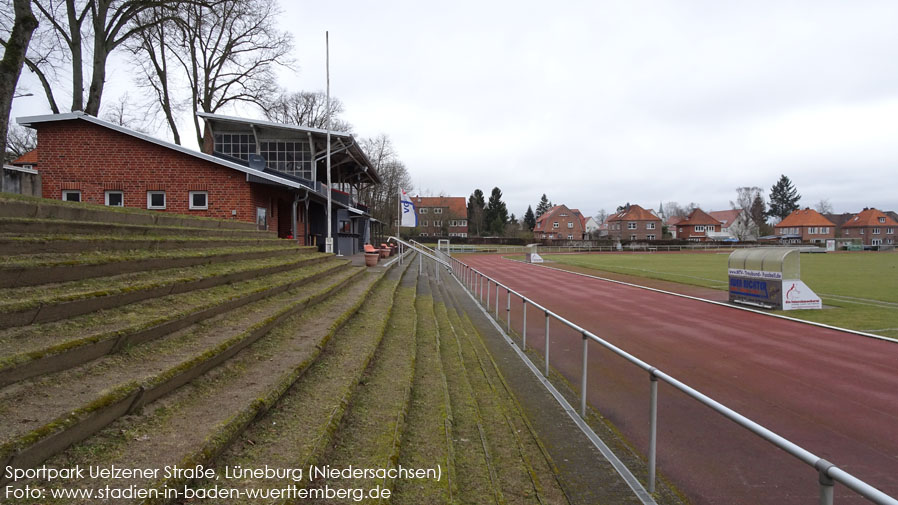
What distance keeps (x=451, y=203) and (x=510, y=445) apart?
10275cm

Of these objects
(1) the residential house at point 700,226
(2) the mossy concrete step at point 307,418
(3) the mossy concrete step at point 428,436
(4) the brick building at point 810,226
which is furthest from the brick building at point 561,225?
(2) the mossy concrete step at point 307,418

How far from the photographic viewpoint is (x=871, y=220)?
101625mm

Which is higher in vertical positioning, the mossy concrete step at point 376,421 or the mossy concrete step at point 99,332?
the mossy concrete step at point 99,332

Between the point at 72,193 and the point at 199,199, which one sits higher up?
the point at 72,193

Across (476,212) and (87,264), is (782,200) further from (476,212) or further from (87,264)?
(87,264)

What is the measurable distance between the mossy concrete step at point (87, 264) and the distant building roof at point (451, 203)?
95.9 metres

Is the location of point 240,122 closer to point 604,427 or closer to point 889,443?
point 604,427

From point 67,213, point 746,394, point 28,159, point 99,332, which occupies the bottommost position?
point 746,394

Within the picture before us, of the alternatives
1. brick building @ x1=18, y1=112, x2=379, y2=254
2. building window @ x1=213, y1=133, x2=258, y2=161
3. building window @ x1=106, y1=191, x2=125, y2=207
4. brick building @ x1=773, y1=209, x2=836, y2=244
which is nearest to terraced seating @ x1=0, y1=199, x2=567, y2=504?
brick building @ x1=18, y1=112, x2=379, y2=254

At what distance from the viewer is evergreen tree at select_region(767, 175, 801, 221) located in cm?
11625

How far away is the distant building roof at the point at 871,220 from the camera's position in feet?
332

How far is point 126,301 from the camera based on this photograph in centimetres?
479

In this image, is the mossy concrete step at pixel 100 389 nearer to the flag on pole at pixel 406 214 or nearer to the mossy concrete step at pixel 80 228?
the mossy concrete step at pixel 80 228

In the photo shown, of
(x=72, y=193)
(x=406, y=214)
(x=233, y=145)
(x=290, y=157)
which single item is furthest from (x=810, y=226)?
(x=72, y=193)
